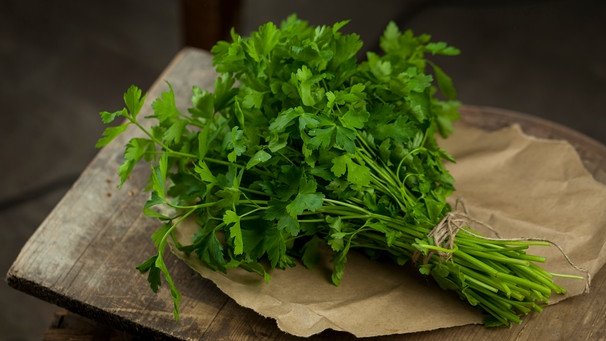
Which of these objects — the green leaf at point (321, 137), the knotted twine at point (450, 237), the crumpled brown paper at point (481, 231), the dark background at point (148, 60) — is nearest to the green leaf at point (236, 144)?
the green leaf at point (321, 137)

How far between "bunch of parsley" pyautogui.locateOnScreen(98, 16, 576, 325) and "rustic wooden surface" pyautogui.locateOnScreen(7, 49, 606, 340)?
72 millimetres

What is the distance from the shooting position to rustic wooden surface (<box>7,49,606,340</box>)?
1.54 metres

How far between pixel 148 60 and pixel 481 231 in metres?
1.92

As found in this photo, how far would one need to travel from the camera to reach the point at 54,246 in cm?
167

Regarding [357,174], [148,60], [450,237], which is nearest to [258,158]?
[357,174]

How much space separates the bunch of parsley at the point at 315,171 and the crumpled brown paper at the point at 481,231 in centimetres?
4

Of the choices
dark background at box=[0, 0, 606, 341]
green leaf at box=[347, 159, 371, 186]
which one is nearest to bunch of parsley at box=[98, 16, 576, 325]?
green leaf at box=[347, 159, 371, 186]

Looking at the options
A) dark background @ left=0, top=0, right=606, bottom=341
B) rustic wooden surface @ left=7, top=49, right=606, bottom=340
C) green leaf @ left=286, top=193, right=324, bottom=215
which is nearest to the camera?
green leaf @ left=286, top=193, right=324, bottom=215

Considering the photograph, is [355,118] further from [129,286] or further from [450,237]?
[129,286]

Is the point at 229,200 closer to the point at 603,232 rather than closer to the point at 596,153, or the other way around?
the point at 603,232

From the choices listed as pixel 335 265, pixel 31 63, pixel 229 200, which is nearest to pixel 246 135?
pixel 229 200

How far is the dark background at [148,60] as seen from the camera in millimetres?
2984

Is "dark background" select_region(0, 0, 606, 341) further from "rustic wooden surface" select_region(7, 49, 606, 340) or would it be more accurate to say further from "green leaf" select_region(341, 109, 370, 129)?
"green leaf" select_region(341, 109, 370, 129)

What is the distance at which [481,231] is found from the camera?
1.68 metres
